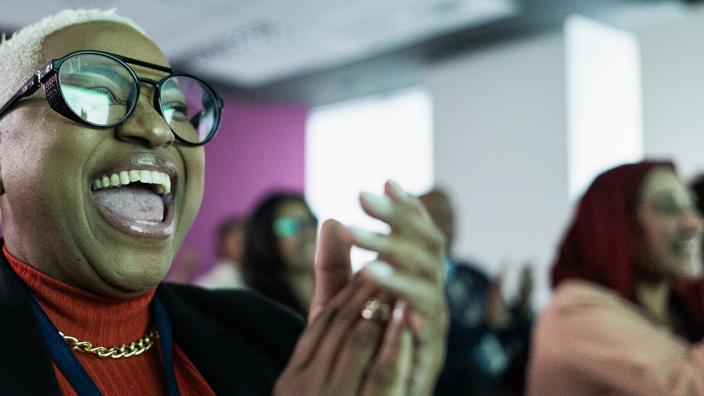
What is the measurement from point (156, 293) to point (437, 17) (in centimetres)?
486

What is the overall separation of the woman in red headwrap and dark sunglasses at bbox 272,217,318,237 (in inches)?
50.8

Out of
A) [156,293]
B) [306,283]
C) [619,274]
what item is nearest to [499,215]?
[306,283]

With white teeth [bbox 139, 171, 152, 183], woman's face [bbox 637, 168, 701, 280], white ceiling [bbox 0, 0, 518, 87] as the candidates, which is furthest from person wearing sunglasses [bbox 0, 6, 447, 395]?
white ceiling [bbox 0, 0, 518, 87]

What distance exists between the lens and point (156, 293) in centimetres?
115

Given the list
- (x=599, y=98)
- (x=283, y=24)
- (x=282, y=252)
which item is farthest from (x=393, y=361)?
(x=599, y=98)

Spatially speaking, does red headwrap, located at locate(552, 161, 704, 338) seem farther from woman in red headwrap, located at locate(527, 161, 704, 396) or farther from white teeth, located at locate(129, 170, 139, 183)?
white teeth, located at locate(129, 170, 139, 183)

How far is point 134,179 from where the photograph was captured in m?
0.96

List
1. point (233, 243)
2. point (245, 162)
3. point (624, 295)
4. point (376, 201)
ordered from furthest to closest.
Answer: point (245, 162) < point (233, 243) < point (624, 295) < point (376, 201)

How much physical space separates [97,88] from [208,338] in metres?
0.49

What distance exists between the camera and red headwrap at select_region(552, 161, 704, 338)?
77.0 inches

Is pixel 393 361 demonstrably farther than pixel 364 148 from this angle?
No

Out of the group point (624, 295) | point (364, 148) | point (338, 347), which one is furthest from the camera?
point (364, 148)

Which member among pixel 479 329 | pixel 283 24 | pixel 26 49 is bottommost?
pixel 479 329

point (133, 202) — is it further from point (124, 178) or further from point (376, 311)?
point (376, 311)
